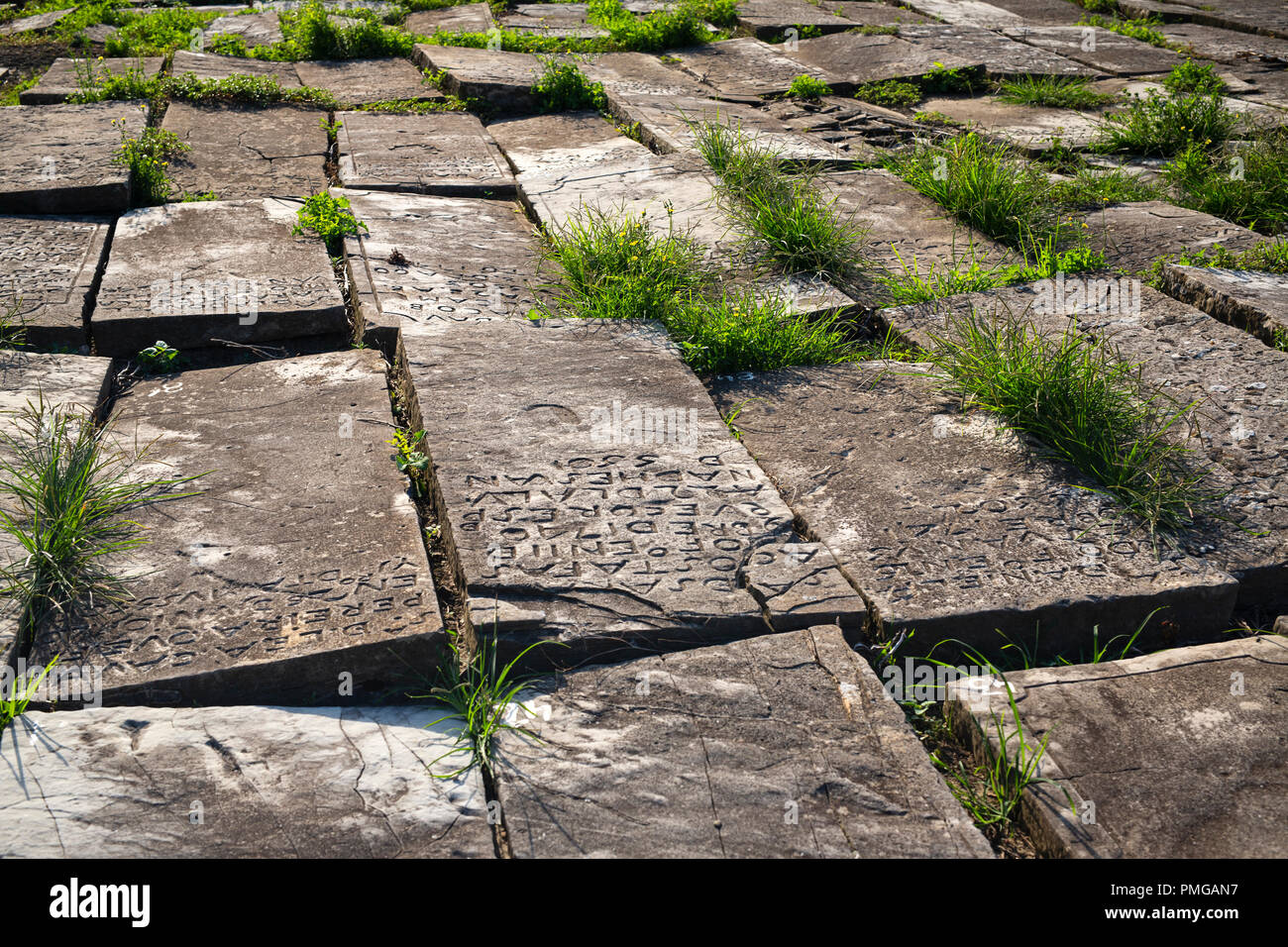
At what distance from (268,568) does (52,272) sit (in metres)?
2.03

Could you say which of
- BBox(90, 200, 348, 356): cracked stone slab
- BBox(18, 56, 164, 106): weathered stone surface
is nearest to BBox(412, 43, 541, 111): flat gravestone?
BBox(18, 56, 164, 106): weathered stone surface

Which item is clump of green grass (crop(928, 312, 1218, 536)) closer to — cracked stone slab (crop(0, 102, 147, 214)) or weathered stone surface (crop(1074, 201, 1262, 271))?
weathered stone surface (crop(1074, 201, 1262, 271))

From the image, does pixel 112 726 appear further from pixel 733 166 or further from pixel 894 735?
pixel 733 166

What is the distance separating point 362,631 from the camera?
2.04 meters

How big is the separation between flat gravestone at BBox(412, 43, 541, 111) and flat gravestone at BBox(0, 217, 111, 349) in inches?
95.8

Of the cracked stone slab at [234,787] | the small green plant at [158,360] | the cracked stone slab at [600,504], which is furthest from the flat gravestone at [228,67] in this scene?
the cracked stone slab at [234,787]

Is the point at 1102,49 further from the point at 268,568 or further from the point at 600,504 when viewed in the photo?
the point at 268,568

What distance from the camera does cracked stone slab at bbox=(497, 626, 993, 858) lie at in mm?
1689

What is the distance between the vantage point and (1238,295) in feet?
11.0

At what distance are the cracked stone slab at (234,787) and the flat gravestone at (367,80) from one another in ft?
15.4

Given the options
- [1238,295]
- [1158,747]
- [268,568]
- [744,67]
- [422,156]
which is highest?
[744,67]

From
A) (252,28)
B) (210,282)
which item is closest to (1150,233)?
(210,282)

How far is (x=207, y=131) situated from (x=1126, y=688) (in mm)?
4882
